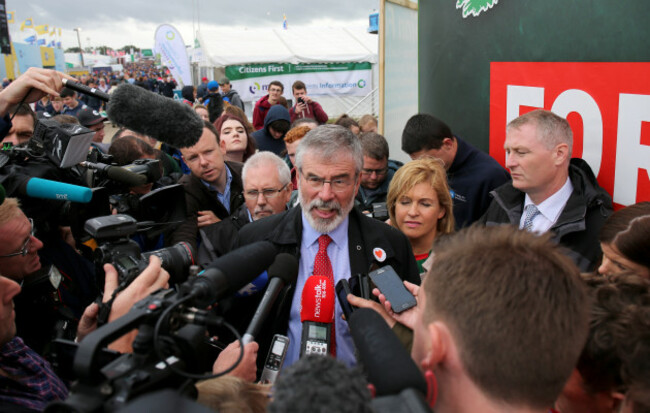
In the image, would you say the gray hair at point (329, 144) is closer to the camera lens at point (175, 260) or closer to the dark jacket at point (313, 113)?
the camera lens at point (175, 260)

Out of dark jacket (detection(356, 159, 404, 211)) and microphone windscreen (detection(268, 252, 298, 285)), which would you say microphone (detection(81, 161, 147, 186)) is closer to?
microphone windscreen (detection(268, 252, 298, 285))

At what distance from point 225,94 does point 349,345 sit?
10.3 meters

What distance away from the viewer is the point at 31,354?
1.59 meters

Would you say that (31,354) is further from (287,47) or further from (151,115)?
(287,47)

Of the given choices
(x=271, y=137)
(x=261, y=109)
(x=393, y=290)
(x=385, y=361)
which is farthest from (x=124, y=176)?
(x=261, y=109)

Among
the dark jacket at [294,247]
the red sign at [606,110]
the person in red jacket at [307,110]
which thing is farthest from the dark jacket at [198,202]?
the person in red jacket at [307,110]

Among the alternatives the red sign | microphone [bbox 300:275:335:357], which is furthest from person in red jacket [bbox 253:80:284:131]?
microphone [bbox 300:275:335:357]

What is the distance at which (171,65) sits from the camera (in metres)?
13.7

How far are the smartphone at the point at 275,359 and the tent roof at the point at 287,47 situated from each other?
16140mm

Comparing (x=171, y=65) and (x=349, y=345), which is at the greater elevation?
(x=171, y=65)

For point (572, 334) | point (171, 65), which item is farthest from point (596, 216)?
point (171, 65)

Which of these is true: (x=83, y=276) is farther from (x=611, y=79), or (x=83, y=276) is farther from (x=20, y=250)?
(x=611, y=79)

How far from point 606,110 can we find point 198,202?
273 cm

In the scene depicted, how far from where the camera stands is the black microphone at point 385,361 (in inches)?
34.2
